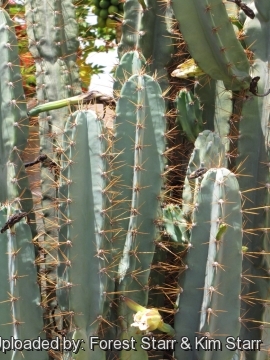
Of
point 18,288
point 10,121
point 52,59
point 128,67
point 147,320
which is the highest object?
point 52,59

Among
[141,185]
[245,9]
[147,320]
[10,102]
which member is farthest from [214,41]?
[147,320]

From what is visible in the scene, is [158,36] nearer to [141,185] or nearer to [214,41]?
[214,41]

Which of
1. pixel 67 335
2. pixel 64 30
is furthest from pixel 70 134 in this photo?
pixel 64 30

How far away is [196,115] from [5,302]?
3.36 feet

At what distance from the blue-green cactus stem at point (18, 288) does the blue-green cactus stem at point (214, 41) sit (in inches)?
34.0

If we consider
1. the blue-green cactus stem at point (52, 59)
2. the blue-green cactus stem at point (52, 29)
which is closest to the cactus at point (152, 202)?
the blue-green cactus stem at point (52, 59)

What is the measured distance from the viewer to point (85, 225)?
2.15m

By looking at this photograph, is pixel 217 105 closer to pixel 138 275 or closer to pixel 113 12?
pixel 138 275

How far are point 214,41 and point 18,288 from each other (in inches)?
42.4

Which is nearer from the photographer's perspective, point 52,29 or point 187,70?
point 187,70

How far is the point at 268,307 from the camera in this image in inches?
98.7

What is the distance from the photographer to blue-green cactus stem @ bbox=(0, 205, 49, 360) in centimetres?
216

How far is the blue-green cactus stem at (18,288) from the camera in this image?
7.10ft

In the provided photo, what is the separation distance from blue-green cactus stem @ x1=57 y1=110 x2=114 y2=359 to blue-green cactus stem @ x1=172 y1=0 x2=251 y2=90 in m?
0.51
